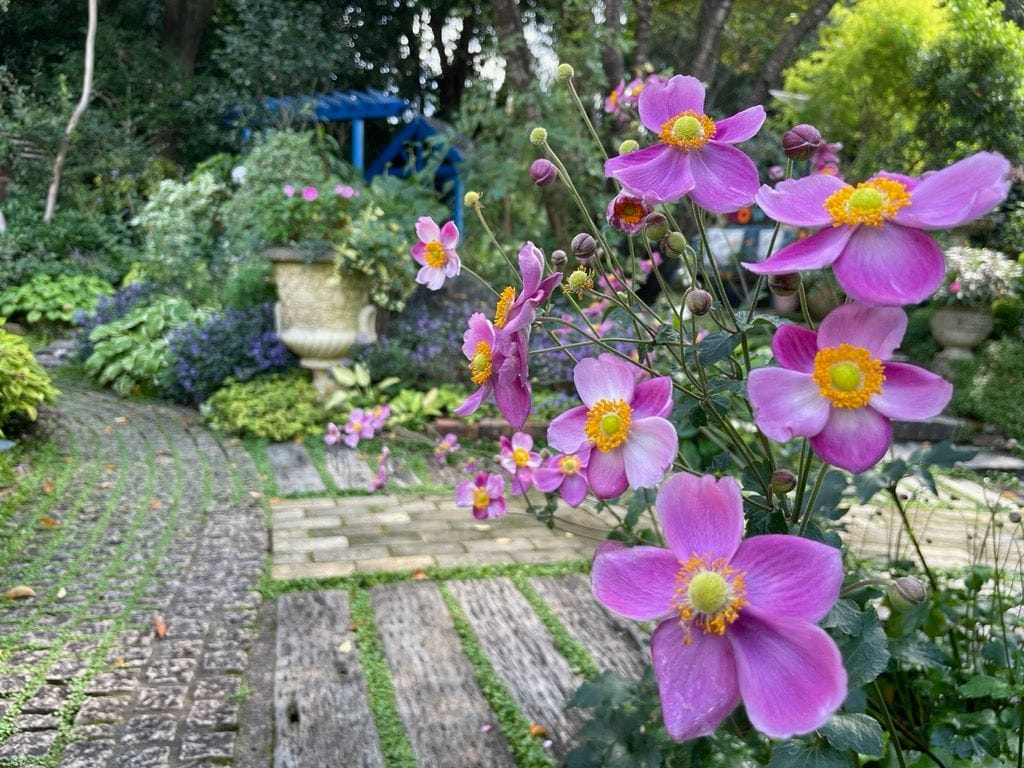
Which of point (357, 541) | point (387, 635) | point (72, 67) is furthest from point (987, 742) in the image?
point (72, 67)

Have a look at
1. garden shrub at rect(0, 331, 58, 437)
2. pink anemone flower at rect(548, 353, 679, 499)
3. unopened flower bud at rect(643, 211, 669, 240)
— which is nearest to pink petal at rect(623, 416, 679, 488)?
pink anemone flower at rect(548, 353, 679, 499)

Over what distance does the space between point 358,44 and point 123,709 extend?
990 cm

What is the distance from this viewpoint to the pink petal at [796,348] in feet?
1.80

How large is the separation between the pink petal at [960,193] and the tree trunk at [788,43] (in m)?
6.07

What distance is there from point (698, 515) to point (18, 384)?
354 centimetres

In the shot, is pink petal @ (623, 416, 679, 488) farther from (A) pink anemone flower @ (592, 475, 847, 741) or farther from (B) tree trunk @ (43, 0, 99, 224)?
(B) tree trunk @ (43, 0, 99, 224)

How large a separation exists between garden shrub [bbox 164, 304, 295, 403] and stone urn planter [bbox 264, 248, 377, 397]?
0.55ft

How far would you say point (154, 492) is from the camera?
3.07m

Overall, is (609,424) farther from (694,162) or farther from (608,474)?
(694,162)

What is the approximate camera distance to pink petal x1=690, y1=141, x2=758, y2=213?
0.61m

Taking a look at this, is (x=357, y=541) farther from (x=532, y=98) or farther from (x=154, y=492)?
(x=532, y=98)

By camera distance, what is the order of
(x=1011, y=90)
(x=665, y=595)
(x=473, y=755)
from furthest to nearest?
(x=1011, y=90) → (x=473, y=755) → (x=665, y=595)

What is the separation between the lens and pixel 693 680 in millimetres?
518

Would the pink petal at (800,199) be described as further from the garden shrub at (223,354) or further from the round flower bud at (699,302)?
the garden shrub at (223,354)
